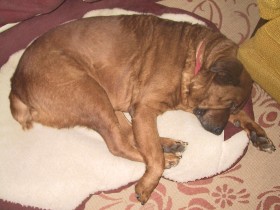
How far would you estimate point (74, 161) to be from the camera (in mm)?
3227

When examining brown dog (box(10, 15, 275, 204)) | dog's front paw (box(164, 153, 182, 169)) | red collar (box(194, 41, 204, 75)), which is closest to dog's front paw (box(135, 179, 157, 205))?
brown dog (box(10, 15, 275, 204))

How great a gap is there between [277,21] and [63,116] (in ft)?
6.55

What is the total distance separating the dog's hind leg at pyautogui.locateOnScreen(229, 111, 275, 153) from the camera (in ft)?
10.9

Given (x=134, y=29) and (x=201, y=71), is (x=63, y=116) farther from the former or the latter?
(x=201, y=71)

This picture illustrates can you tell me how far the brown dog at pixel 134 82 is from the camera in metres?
2.97

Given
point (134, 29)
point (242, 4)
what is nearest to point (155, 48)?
point (134, 29)

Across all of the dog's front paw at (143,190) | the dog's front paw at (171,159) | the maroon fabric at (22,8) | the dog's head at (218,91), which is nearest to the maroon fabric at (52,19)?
the maroon fabric at (22,8)

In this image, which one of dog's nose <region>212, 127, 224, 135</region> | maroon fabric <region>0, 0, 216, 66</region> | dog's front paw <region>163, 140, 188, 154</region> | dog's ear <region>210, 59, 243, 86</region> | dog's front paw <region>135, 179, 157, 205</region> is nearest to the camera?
dog's ear <region>210, 59, 243, 86</region>

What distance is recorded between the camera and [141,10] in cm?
A: 399

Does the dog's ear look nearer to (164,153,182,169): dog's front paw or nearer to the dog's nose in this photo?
the dog's nose

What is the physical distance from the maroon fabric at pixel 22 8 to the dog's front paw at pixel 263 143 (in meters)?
2.40

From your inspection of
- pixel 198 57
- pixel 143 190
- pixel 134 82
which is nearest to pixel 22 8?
pixel 134 82

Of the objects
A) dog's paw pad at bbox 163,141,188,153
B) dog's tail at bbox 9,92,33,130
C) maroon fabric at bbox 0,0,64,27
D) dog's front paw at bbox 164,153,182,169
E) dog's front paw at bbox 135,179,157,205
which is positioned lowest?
dog's front paw at bbox 135,179,157,205

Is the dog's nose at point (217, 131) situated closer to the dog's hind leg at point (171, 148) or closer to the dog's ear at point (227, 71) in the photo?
the dog's hind leg at point (171, 148)
